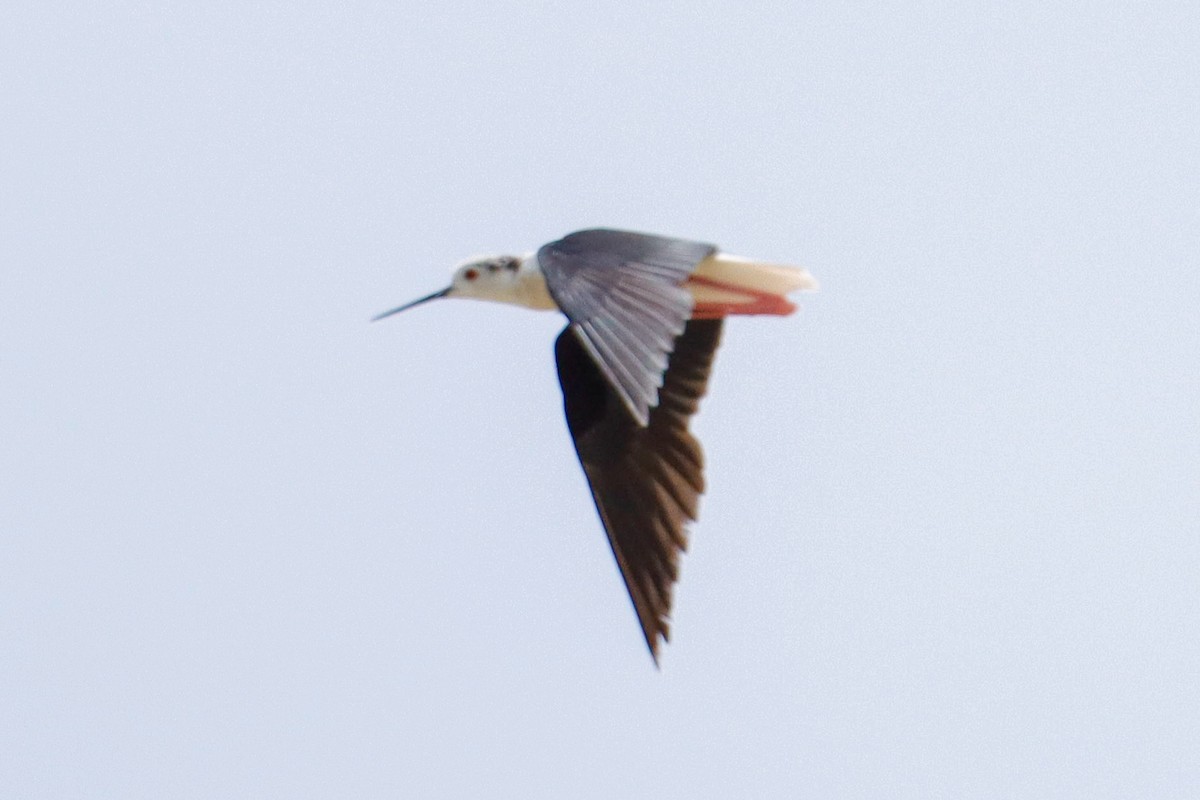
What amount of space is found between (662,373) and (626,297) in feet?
3.04

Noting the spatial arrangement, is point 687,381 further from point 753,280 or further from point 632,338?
point 632,338

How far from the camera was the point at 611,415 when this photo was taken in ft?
32.2

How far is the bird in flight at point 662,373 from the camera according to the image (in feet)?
28.9

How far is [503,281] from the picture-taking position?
10.3 metres

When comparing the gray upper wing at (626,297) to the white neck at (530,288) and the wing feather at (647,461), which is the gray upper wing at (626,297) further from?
the white neck at (530,288)

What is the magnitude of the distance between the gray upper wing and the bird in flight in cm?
1

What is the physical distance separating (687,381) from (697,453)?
0.30 m

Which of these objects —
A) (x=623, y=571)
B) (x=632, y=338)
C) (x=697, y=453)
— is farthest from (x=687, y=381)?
(x=632, y=338)

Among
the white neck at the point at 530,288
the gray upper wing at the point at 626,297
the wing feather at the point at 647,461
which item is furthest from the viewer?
the white neck at the point at 530,288

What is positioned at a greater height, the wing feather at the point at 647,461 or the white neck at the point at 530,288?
the white neck at the point at 530,288

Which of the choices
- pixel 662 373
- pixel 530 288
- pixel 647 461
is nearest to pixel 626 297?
pixel 662 373

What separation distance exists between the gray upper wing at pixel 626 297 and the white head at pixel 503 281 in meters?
0.91

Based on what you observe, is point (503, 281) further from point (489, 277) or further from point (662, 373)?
point (662, 373)

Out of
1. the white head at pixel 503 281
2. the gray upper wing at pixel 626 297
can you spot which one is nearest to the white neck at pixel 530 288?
the white head at pixel 503 281
